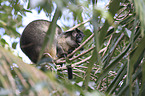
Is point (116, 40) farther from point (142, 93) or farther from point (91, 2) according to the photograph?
point (91, 2)

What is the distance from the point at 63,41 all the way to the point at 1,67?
2.17m

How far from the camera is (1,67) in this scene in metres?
0.52

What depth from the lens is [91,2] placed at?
865 mm

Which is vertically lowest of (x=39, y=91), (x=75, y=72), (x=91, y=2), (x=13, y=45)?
(x=75, y=72)

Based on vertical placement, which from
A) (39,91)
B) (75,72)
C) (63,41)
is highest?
(39,91)

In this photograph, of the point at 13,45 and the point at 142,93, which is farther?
the point at 13,45

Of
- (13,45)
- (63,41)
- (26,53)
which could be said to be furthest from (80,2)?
(63,41)

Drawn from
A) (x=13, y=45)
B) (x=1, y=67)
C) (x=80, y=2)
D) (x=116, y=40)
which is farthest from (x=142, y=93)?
(x=13, y=45)

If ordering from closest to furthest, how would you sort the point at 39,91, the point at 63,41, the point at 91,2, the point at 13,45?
1. the point at 39,91
2. the point at 91,2
3. the point at 13,45
4. the point at 63,41

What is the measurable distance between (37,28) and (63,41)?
1.64 ft

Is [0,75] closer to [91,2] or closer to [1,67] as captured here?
[1,67]

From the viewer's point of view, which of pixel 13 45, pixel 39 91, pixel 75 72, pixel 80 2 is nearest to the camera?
pixel 39 91

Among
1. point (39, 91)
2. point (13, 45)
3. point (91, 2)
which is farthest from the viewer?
point (13, 45)

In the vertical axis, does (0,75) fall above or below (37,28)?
above
